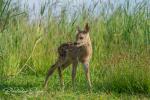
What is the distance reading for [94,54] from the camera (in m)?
11.1

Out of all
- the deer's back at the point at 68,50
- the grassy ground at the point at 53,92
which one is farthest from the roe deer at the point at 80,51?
the grassy ground at the point at 53,92

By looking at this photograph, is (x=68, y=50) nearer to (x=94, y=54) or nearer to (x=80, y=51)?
(x=80, y=51)

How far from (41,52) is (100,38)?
136cm

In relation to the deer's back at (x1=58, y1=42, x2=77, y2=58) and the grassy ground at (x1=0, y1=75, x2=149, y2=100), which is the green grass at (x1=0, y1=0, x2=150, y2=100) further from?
the deer's back at (x1=58, y1=42, x2=77, y2=58)

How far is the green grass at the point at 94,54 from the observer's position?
8086mm

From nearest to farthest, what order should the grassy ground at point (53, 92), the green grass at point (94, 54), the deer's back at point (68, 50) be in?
1. the grassy ground at point (53, 92)
2. the green grass at point (94, 54)
3. the deer's back at point (68, 50)

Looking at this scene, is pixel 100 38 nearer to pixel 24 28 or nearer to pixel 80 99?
pixel 24 28

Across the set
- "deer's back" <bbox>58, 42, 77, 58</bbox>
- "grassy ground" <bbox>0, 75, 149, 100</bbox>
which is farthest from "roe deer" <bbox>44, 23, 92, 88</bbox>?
"grassy ground" <bbox>0, 75, 149, 100</bbox>

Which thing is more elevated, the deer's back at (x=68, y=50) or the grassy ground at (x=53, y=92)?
the deer's back at (x=68, y=50)

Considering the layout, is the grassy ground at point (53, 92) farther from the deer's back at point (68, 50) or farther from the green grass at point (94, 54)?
the deer's back at point (68, 50)

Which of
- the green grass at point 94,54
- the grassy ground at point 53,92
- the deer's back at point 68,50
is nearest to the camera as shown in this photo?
the grassy ground at point 53,92

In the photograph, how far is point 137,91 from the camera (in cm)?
831

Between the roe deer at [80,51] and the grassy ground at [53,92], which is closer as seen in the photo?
the grassy ground at [53,92]

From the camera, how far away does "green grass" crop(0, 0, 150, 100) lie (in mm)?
8086
